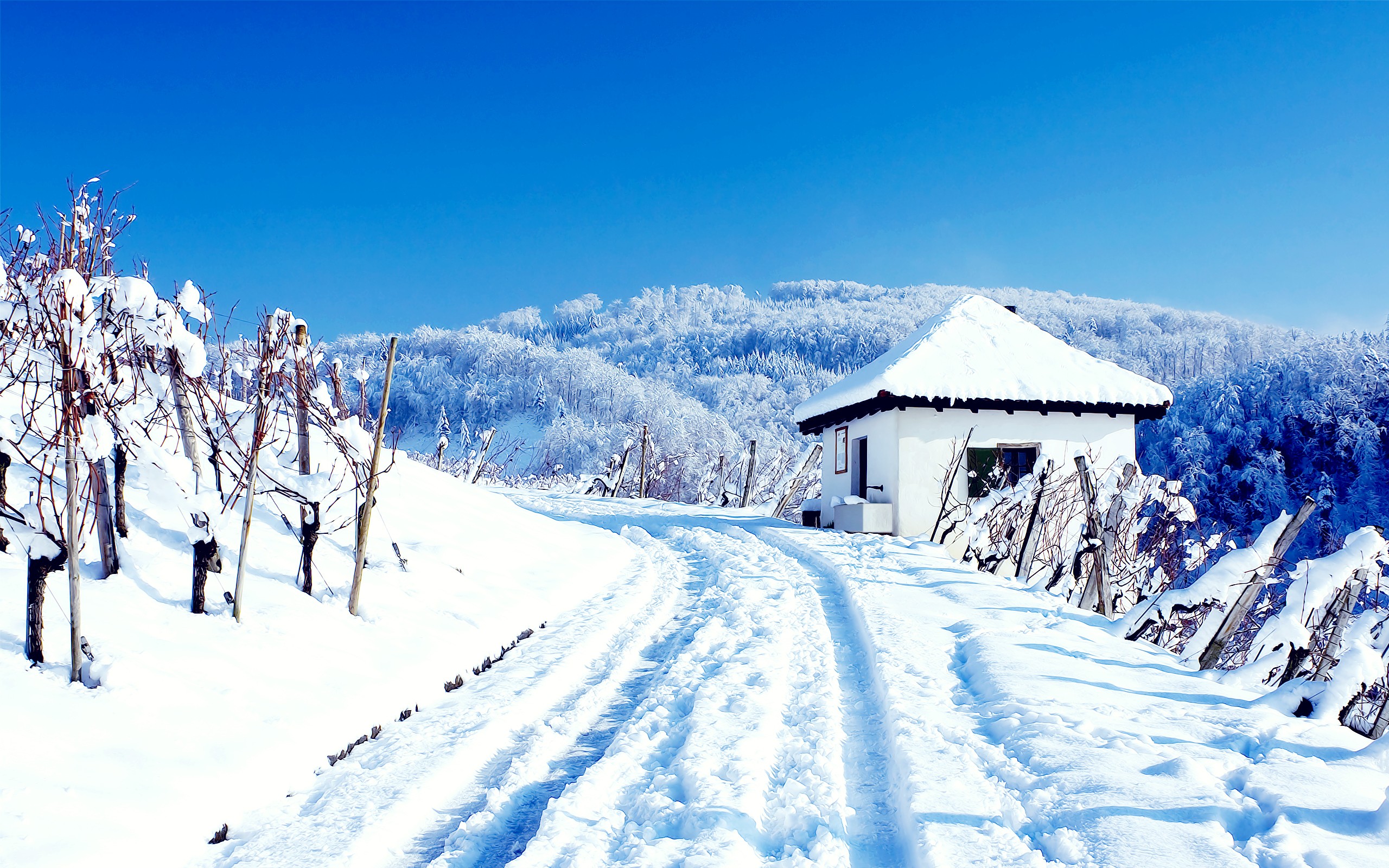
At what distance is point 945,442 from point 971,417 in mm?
781

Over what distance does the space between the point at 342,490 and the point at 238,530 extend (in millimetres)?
1206

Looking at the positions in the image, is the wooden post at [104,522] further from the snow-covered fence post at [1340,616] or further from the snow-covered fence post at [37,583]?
the snow-covered fence post at [1340,616]

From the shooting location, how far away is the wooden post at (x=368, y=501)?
17.4ft

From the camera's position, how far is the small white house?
46.0 ft

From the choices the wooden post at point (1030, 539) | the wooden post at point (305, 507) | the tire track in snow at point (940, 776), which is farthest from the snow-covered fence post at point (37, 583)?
the wooden post at point (1030, 539)

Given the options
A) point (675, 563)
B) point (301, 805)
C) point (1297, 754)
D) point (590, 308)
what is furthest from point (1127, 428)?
point (590, 308)

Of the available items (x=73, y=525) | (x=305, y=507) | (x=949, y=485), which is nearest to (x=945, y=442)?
(x=949, y=485)

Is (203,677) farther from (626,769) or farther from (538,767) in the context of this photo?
(626,769)

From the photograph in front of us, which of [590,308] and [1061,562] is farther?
[590,308]

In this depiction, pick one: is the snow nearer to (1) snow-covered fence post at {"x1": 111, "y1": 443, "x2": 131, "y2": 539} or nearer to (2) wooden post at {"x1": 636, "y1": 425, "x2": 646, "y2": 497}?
(1) snow-covered fence post at {"x1": 111, "y1": 443, "x2": 131, "y2": 539}

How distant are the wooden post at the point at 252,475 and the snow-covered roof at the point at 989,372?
10835mm

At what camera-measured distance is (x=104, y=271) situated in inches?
168

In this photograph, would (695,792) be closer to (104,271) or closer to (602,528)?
(104,271)

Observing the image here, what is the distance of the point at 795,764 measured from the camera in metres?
3.39
